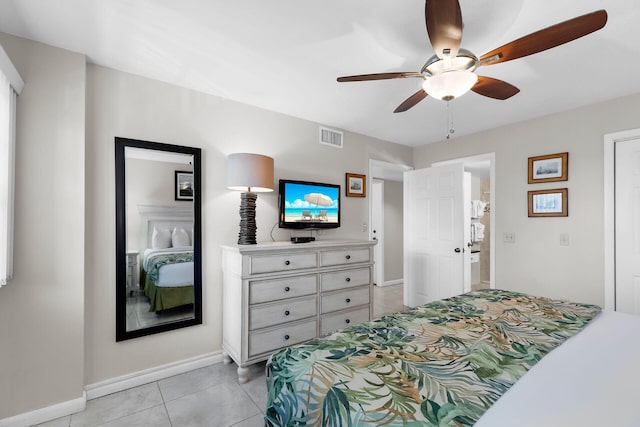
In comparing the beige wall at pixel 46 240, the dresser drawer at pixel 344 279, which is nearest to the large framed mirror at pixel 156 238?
the beige wall at pixel 46 240

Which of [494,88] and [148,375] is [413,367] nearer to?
[494,88]

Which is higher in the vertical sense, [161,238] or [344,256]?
[161,238]

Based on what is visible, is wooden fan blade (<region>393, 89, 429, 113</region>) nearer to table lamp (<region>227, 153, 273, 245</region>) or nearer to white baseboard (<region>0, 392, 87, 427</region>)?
table lamp (<region>227, 153, 273, 245</region>)

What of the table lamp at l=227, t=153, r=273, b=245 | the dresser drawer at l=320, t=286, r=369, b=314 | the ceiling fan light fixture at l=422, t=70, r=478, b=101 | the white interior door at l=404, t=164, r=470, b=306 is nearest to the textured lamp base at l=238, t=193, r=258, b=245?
the table lamp at l=227, t=153, r=273, b=245

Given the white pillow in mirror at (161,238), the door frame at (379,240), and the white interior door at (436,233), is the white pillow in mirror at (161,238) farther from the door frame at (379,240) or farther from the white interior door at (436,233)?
the door frame at (379,240)

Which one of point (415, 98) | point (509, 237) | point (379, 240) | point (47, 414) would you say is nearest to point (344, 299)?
point (415, 98)

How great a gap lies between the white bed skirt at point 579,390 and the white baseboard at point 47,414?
7.99ft

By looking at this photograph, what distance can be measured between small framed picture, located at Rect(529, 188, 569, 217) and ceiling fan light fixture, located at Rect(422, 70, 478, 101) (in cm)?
217

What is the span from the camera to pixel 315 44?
6.06 feet

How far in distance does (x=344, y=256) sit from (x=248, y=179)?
1.17 metres

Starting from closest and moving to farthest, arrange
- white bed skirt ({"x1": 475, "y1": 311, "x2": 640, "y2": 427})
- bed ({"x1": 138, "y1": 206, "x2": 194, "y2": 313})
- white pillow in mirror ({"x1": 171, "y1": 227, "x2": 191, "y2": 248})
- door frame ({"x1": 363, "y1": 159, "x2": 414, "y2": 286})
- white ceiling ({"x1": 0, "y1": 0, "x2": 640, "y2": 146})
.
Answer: white bed skirt ({"x1": 475, "y1": 311, "x2": 640, "y2": 427}) → white ceiling ({"x1": 0, "y1": 0, "x2": 640, "y2": 146}) → bed ({"x1": 138, "y1": 206, "x2": 194, "y2": 313}) → white pillow in mirror ({"x1": 171, "y1": 227, "x2": 191, "y2": 248}) → door frame ({"x1": 363, "y1": 159, "x2": 414, "y2": 286})

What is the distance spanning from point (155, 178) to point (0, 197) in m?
0.87

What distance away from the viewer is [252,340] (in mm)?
2242

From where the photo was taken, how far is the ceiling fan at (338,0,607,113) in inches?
47.2
